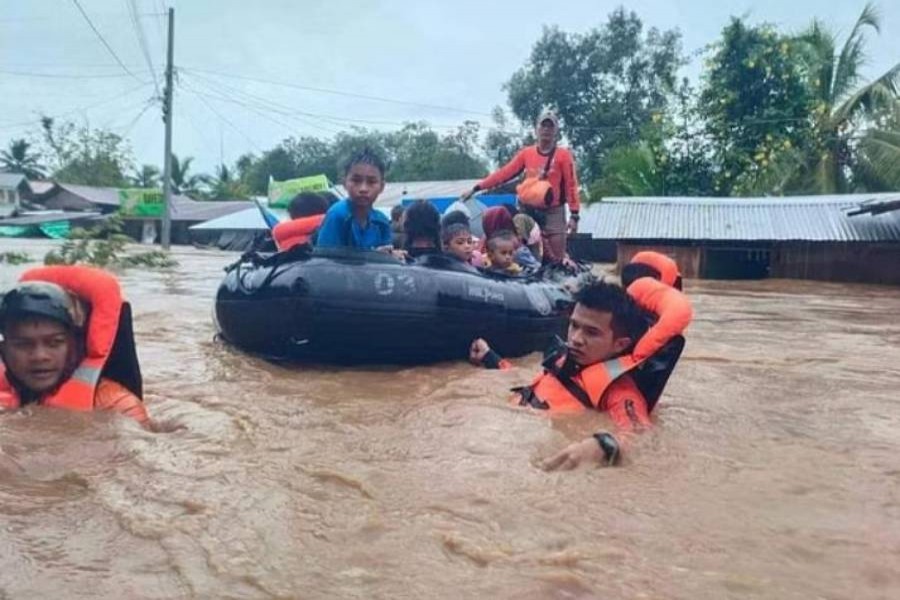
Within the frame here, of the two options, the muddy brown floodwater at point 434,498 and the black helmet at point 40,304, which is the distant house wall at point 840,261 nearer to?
the muddy brown floodwater at point 434,498

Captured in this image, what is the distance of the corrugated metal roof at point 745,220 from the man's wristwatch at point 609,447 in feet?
53.8

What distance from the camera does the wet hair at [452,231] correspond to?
5.96 m

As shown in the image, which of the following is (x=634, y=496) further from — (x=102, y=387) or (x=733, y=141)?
(x=733, y=141)

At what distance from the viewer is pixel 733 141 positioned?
23.5 m

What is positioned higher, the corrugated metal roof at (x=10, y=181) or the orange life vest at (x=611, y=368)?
the corrugated metal roof at (x=10, y=181)

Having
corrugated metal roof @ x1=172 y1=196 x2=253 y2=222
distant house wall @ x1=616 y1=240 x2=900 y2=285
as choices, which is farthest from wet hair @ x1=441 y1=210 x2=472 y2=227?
corrugated metal roof @ x1=172 y1=196 x2=253 y2=222

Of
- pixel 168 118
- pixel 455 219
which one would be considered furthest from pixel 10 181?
pixel 455 219

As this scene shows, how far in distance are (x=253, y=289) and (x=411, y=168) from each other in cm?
3657

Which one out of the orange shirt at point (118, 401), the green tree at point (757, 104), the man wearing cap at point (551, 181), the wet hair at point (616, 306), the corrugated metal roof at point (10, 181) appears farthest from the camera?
the corrugated metal roof at point (10, 181)

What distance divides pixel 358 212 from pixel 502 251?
1179 millimetres

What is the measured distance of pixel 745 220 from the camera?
1938 cm

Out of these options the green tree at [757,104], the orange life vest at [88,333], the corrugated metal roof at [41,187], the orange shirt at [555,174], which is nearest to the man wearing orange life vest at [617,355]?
the orange life vest at [88,333]

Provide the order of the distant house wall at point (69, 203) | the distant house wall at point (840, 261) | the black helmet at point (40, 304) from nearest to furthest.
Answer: the black helmet at point (40, 304)
the distant house wall at point (840, 261)
the distant house wall at point (69, 203)

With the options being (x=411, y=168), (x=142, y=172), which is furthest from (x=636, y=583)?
(x=142, y=172)
